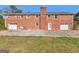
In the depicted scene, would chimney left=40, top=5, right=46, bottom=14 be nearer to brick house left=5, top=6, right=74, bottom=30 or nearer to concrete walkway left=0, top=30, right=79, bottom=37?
brick house left=5, top=6, right=74, bottom=30

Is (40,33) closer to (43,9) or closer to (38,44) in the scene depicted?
(38,44)

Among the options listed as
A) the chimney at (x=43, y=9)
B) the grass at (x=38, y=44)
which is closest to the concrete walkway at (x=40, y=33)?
the grass at (x=38, y=44)

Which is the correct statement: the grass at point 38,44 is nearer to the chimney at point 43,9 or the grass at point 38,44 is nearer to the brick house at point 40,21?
the brick house at point 40,21

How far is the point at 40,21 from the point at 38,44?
0.65 feet

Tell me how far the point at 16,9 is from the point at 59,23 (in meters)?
0.38

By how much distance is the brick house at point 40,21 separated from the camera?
3.03ft

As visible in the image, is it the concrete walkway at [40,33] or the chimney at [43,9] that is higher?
the chimney at [43,9]

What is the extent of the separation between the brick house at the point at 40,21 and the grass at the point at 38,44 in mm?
95

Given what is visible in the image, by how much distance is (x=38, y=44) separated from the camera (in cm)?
97

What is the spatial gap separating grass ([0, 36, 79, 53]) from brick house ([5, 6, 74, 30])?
95 millimetres

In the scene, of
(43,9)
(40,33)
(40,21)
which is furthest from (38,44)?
(43,9)

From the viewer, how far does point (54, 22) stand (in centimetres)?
95
